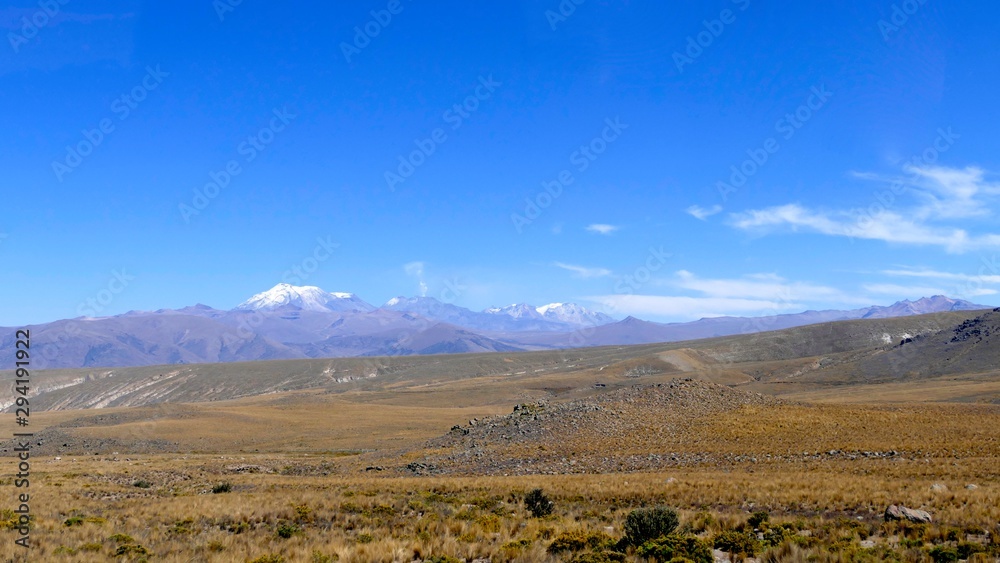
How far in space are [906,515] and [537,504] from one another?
885 centimetres

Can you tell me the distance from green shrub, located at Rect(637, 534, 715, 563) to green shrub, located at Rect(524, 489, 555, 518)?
513 centimetres

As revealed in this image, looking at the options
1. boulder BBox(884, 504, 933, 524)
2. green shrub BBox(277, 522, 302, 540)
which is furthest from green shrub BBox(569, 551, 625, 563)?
boulder BBox(884, 504, 933, 524)

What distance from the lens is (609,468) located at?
2961cm

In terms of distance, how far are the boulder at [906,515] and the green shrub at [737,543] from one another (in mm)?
3952

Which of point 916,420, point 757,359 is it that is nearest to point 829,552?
point 916,420

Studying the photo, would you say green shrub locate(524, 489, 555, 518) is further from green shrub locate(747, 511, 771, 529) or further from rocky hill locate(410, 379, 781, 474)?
rocky hill locate(410, 379, 781, 474)

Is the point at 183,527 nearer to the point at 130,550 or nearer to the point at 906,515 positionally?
the point at 130,550

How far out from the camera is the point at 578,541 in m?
13.0

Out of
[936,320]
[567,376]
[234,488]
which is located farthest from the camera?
[936,320]

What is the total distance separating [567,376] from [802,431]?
9107cm

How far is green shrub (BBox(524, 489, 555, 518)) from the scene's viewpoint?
17.3 m

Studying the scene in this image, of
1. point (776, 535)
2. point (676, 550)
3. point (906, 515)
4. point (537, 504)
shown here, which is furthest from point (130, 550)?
point (906, 515)

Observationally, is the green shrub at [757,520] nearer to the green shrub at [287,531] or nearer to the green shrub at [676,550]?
the green shrub at [676,550]

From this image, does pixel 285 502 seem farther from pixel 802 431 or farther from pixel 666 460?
pixel 802 431
